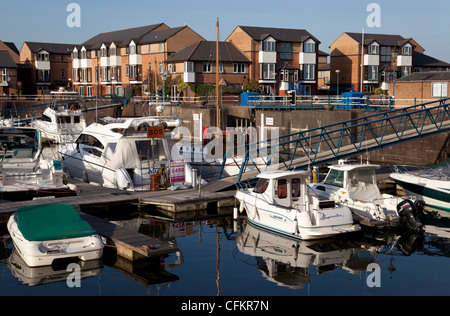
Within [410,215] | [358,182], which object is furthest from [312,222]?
[358,182]

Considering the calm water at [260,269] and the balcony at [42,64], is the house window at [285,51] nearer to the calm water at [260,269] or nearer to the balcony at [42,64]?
the balcony at [42,64]

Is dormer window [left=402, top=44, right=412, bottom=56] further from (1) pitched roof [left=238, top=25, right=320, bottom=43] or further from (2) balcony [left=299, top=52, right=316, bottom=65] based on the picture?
(2) balcony [left=299, top=52, right=316, bottom=65]

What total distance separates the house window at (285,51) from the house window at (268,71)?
84.8 inches

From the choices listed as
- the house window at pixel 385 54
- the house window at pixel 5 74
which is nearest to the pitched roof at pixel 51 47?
the house window at pixel 5 74

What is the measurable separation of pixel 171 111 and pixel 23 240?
35.8 m

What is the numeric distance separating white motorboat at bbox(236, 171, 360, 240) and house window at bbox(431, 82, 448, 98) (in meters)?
19.5

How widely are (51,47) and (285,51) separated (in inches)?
1700

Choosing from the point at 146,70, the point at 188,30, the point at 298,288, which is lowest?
the point at 298,288

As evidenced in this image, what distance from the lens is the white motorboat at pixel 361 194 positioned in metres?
19.0

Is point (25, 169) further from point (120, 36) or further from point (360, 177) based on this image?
point (120, 36)

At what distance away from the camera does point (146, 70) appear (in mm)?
74188

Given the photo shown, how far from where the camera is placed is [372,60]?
7106 centimetres

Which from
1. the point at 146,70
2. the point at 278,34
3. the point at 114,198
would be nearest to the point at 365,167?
the point at 114,198
